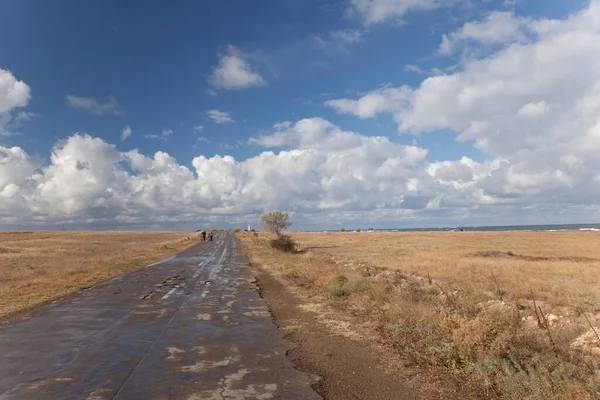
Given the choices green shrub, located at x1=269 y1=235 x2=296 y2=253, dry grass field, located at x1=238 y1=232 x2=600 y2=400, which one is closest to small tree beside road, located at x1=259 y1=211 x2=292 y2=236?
green shrub, located at x1=269 y1=235 x2=296 y2=253

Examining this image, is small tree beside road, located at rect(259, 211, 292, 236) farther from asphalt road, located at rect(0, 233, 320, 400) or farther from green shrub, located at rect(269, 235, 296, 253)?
asphalt road, located at rect(0, 233, 320, 400)

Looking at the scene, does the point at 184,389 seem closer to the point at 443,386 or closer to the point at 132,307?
the point at 443,386

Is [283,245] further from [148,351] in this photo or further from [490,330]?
[490,330]

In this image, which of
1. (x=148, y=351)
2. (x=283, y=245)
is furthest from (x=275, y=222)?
(x=148, y=351)

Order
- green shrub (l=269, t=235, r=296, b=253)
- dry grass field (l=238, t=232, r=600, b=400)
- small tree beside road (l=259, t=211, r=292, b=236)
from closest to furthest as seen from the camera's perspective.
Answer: dry grass field (l=238, t=232, r=600, b=400) → green shrub (l=269, t=235, r=296, b=253) → small tree beside road (l=259, t=211, r=292, b=236)

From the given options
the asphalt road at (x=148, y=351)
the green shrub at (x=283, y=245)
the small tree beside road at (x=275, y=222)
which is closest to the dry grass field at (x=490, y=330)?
the asphalt road at (x=148, y=351)

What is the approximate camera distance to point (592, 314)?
11.8 metres

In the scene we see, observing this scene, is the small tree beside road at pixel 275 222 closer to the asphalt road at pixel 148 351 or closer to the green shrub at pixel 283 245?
the green shrub at pixel 283 245

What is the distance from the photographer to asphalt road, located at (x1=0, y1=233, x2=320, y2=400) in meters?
6.30

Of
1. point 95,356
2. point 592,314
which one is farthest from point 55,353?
point 592,314

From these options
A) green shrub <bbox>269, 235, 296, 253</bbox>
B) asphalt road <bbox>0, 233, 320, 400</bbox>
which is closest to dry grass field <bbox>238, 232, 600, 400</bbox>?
asphalt road <bbox>0, 233, 320, 400</bbox>

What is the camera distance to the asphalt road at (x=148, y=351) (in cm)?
630

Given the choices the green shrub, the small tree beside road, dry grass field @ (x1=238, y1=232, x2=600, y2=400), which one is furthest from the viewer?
the small tree beside road

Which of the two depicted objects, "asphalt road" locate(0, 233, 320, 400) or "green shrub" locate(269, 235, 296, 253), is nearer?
"asphalt road" locate(0, 233, 320, 400)
